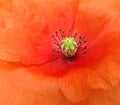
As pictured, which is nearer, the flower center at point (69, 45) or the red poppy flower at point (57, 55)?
the red poppy flower at point (57, 55)

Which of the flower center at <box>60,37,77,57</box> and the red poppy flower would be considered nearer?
the red poppy flower

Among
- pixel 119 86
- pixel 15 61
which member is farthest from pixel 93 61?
pixel 15 61

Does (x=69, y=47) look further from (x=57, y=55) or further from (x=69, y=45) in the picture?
(x=57, y=55)

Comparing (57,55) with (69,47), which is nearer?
Answer: (69,47)

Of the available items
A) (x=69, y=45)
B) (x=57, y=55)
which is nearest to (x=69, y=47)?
(x=69, y=45)

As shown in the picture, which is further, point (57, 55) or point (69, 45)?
point (57, 55)
